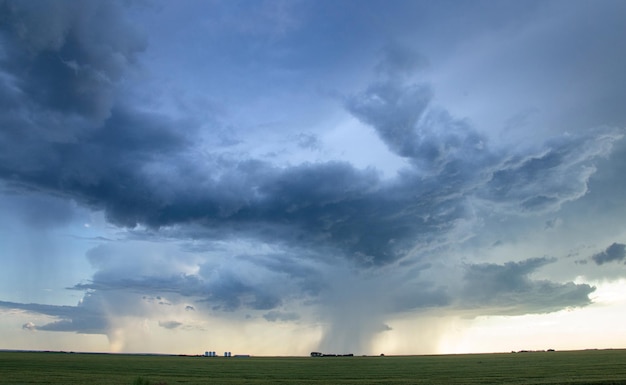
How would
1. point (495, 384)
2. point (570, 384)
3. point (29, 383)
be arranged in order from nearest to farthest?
point (570, 384), point (495, 384), point (29, 383)

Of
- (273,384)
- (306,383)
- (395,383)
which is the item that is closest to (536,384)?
(395,383)

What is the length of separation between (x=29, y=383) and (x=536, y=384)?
6081 centimetres

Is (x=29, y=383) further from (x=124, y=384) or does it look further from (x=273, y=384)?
(x=273, y=384)

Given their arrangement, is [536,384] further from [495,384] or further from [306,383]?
[306,383]

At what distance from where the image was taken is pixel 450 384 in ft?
181

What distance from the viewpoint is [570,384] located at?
50094 mm

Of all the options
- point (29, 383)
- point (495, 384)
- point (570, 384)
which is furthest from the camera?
point (29, 383)

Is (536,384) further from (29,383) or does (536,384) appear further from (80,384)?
(29,383)

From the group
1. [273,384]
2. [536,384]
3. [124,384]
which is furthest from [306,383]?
[536,384]

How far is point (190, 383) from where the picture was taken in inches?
2415

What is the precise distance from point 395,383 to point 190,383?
88.3 ft

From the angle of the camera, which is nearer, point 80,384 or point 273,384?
point 80,384

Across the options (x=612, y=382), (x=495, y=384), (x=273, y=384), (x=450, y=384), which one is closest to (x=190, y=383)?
(x=273, y=384)

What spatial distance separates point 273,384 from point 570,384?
35.3m
